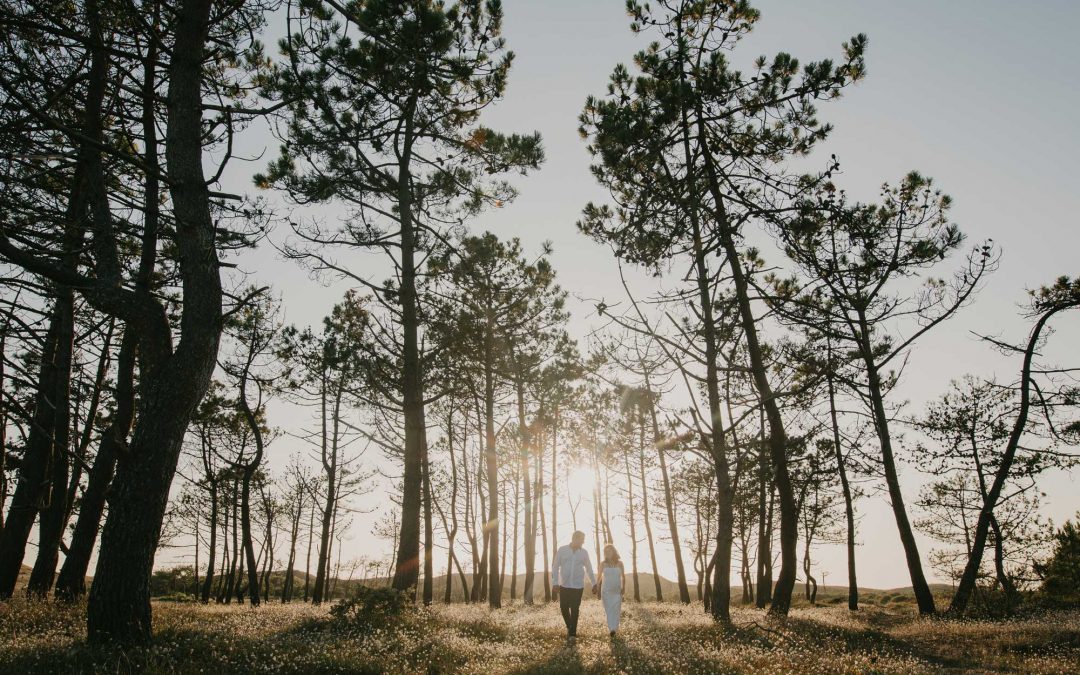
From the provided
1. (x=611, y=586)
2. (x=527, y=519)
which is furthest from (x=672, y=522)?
(x=611, y=586)

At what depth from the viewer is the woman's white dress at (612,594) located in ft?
37.4

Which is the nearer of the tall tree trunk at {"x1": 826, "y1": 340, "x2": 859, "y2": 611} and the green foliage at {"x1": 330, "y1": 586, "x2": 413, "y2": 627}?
the green foliage at {"x1": 330, "y1": 586, "x2": 413, "y2": 627}

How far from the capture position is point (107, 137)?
10836 mm

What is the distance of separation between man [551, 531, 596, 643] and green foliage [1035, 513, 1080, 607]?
19.7 m

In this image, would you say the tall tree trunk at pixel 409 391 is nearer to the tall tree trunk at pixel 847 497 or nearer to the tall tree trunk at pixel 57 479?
the tall tree trunk at pixel 57 479

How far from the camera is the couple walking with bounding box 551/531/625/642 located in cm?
1132

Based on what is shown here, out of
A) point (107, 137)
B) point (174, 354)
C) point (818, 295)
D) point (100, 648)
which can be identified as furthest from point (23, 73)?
point (818, 295)

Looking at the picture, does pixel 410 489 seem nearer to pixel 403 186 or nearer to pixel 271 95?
pixel 403 186

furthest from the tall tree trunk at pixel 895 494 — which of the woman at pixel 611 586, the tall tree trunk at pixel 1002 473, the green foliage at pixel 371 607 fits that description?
the green foliage at pixel 371 607

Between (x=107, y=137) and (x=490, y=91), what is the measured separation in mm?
7692

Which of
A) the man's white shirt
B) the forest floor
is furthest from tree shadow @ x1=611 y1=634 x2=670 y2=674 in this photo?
the man's white shirt

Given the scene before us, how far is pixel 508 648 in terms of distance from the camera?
935 cm

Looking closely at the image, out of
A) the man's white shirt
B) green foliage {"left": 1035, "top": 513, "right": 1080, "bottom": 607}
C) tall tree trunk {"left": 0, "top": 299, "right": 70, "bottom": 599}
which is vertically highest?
tall tree trunk {"left": 0, "top": 299, "right": 70, "bottom": 599}

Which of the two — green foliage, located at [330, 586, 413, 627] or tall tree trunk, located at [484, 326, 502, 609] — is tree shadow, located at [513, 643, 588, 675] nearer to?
green foliage, located at [330, 586, 413, 627]
